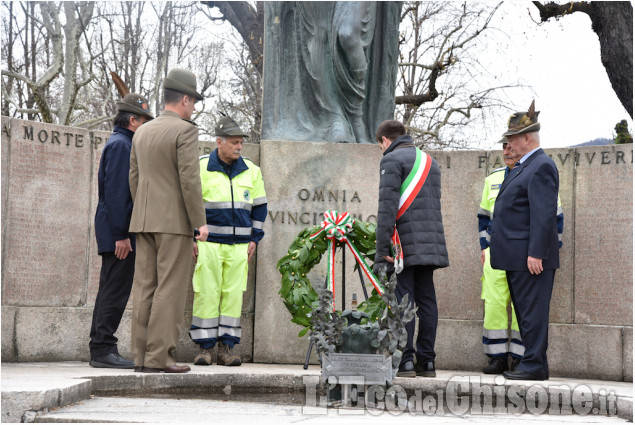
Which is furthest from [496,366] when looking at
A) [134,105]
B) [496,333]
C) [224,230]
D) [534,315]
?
[134,105]

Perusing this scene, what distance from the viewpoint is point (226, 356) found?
721cm

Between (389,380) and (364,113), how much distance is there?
4.02 metres

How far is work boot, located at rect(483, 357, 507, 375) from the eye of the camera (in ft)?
24.6

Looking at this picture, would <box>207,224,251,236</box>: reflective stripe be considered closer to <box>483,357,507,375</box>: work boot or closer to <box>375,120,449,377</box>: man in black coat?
<box>375,120,449,377</box>: man in black coat

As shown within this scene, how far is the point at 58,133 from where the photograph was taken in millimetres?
7805

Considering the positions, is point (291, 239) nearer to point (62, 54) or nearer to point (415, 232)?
point (415, 232)

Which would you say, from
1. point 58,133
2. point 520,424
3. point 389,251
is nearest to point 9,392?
point 520,424

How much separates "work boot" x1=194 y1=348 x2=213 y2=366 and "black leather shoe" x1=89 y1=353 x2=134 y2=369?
0.63 metres

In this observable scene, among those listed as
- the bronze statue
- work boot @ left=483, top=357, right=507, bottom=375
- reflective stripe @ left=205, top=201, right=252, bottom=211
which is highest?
the bronze statue

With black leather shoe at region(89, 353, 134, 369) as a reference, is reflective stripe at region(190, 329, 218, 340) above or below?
above

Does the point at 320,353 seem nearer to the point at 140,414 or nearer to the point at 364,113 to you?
the point at 140,414

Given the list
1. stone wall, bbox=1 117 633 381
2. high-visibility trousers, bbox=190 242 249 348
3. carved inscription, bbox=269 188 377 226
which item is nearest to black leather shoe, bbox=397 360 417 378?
stone wall, bbox=1 117 633 381

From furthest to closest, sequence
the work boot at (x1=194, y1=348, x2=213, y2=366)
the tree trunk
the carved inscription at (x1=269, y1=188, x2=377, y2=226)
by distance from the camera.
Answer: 1. the tree trunk
2. the carved inscription at (x1=269, y1=188, x2=377, y2=226)
3. the work boot at (x1=194, y1=348, x2=213, y2=366)

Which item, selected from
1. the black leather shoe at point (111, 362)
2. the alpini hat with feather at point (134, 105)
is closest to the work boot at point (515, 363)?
the black leather shoe at point (111, 362)
